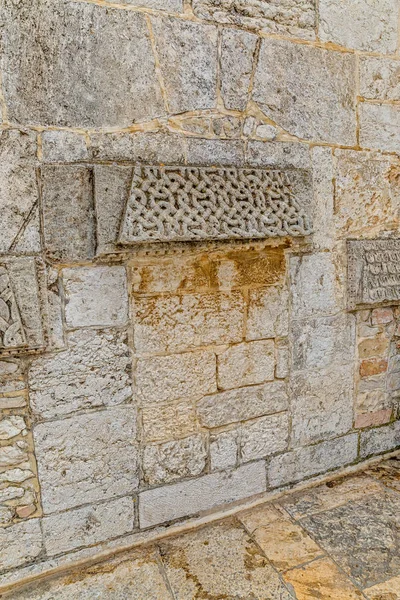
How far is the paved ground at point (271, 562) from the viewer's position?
1.58 meters

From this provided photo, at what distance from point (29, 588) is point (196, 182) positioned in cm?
191

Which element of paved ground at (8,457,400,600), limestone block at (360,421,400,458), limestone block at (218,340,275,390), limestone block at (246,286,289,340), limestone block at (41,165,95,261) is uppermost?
limestone block at (41,165,95,261)

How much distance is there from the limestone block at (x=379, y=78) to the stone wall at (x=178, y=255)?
0.01 meters

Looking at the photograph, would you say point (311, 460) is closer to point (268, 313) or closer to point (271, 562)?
point (271, 562)

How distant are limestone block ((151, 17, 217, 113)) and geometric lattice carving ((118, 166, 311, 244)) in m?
0.34

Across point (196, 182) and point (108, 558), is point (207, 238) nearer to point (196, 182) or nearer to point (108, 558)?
point (196, 182)

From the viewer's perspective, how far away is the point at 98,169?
148 centimetres

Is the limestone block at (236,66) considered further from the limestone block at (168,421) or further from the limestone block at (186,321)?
the limestone block at (168,421)

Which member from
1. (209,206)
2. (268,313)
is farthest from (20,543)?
(209,206)

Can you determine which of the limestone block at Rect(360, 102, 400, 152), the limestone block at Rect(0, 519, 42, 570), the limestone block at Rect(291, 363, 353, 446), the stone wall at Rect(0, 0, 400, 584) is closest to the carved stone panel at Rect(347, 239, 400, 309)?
the stone wall at Rect(0, 0, 400, 584)

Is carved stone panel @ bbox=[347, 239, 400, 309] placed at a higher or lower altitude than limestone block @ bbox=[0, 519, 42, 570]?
higher

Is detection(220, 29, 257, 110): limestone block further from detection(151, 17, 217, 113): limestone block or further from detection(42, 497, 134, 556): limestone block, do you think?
detection(42, 497, 134, 556): limestone block

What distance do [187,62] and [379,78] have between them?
3.85 ft

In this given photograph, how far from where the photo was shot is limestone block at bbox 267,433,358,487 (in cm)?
217
